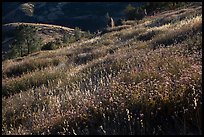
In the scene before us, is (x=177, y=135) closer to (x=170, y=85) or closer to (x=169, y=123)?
(x=169, y=123)

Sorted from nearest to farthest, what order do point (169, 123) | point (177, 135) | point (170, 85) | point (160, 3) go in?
point (177, 135) → point (169, 123) → point (170, 85) → point (160, 3)

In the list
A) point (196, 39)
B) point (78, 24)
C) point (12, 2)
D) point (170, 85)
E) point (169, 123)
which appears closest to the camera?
point (169, 123)

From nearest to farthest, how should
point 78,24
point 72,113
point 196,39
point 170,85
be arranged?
1. point 170,85
2. point 72,113
3. point 196,39
4. point 78,24

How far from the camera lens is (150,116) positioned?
464cm

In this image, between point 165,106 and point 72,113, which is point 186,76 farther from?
point 72,113

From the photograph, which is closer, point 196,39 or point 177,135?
point 177,135

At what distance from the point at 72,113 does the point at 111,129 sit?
0.79 metres

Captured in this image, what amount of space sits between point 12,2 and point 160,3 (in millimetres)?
142699

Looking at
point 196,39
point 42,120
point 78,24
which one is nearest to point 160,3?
point 196,39

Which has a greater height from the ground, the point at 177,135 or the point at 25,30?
the point at 177,135

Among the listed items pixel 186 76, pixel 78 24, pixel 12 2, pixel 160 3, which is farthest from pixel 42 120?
pixel 12 2

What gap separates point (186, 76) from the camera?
5.04 meters

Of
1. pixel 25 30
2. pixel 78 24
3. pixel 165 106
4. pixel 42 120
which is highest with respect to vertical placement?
pixel 165 106

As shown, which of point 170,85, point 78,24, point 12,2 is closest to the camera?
point 170,85
